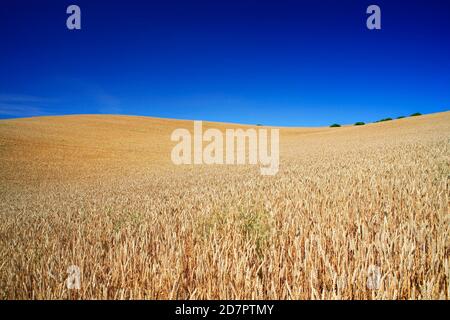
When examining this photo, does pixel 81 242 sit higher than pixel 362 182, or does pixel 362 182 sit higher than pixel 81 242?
pixel 362 182

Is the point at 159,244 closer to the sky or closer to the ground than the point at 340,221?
closer to the ground

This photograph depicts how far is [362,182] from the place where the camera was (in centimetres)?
564

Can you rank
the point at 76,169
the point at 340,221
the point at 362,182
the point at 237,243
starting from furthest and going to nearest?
the point at 76,169 < the point at 362,182 < the point at 340,221 < the point at 237,243
